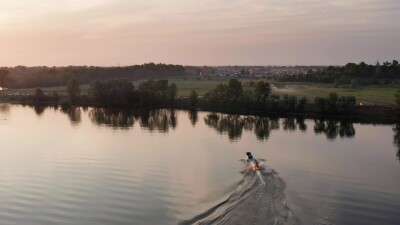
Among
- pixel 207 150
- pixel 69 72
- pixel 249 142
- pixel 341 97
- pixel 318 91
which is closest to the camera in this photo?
pixel 207 150

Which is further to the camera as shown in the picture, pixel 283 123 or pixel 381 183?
pixel 283 123

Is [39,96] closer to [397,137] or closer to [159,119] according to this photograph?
[159,119]

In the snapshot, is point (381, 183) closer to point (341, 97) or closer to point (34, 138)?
point (34, 138)

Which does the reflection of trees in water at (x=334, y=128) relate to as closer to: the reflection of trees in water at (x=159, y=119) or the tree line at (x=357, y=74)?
the reflection of trees in water at (x=159, y=119)

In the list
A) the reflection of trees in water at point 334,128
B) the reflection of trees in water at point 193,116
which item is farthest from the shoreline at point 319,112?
the reflection of trees in water at point 334,128

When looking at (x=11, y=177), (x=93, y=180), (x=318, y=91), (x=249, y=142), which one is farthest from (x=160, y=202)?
(x=318, y=91)

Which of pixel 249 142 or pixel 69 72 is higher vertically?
pixel 69 72

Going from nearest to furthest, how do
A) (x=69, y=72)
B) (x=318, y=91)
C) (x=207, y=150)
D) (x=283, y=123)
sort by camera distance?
(x=207, y=150)
(x=283, y=123)
(x=318, y=91)
(x=69, y=72)
